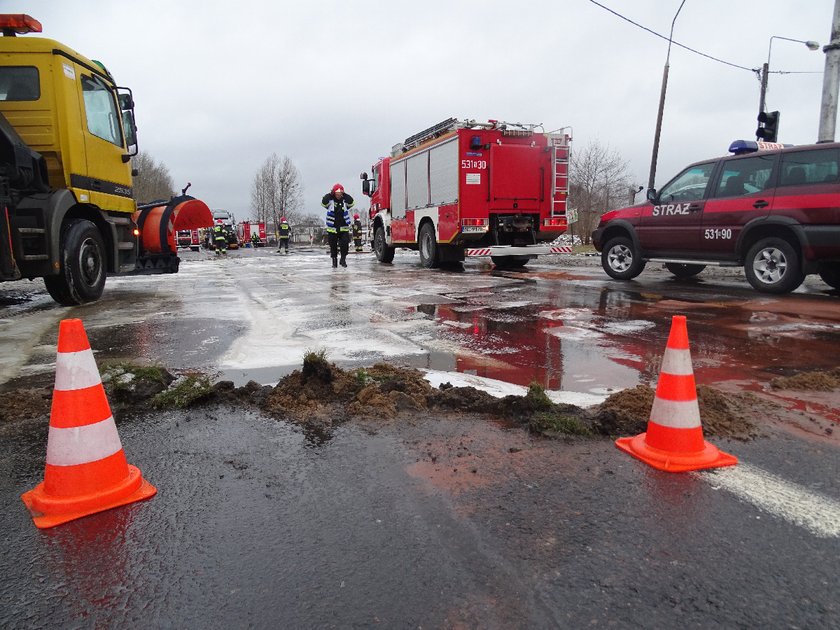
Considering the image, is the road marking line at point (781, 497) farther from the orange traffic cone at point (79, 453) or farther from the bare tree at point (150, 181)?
the bare tree at point (150, 181)

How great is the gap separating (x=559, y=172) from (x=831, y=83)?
5586 millimetres

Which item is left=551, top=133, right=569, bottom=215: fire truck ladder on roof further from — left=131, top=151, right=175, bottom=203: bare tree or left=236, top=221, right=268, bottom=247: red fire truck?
left=131, top=151, right=175, bottom=203: bare tree

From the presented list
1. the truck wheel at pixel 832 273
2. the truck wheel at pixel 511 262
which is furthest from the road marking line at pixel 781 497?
the truck wheel at pixel 511 262

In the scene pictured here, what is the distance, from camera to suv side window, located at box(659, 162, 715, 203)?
8.73 m

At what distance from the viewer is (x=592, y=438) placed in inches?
113

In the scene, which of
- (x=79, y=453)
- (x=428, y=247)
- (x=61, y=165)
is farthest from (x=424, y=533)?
(x=428, y=247)

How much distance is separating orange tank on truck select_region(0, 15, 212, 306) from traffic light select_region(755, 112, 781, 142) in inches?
509

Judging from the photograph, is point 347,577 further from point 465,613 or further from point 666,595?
point 666,595

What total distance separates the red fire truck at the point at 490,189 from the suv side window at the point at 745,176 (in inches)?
195

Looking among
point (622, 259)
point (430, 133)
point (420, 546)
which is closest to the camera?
point (420, 546)

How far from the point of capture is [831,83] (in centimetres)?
1152

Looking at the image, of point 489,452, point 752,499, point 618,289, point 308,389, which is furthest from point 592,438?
point 618,289

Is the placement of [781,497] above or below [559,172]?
below

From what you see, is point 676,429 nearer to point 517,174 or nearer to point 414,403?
point 414,403
